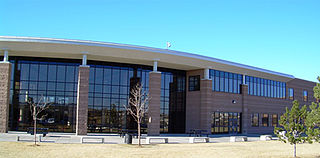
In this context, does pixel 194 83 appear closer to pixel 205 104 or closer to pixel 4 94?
pixel 205 104

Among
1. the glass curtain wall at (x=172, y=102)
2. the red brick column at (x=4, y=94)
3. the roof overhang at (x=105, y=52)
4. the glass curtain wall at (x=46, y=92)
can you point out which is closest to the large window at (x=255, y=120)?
the roof overhang at (x=105, y=52)

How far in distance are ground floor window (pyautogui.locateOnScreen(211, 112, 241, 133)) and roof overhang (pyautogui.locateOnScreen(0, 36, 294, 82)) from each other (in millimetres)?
6242

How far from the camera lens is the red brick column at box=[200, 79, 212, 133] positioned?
37.5m

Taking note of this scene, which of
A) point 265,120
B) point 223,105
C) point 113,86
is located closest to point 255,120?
point 265,120

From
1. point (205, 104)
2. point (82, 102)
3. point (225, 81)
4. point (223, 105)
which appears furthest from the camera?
point (225, 81)

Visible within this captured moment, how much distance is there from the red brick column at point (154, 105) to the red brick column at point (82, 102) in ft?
21.0

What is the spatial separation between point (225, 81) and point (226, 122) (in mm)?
5083

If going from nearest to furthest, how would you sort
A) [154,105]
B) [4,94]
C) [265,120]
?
[4,94], [154,105], [265,120]

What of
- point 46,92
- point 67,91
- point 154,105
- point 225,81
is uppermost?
point 225,81

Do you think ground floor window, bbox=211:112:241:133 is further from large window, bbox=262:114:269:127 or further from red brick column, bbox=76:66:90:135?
red brick column, bbox=76:66:90:135

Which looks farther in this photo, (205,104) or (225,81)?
(225,81)

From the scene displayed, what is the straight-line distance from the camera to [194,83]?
39.3 m

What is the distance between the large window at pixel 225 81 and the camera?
39.5 m

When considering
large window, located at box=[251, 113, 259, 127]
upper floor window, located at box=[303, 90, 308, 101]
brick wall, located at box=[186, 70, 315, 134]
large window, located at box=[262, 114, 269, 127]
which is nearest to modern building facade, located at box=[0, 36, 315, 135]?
brick wall, located at box=[186, 70, 315, 134]
